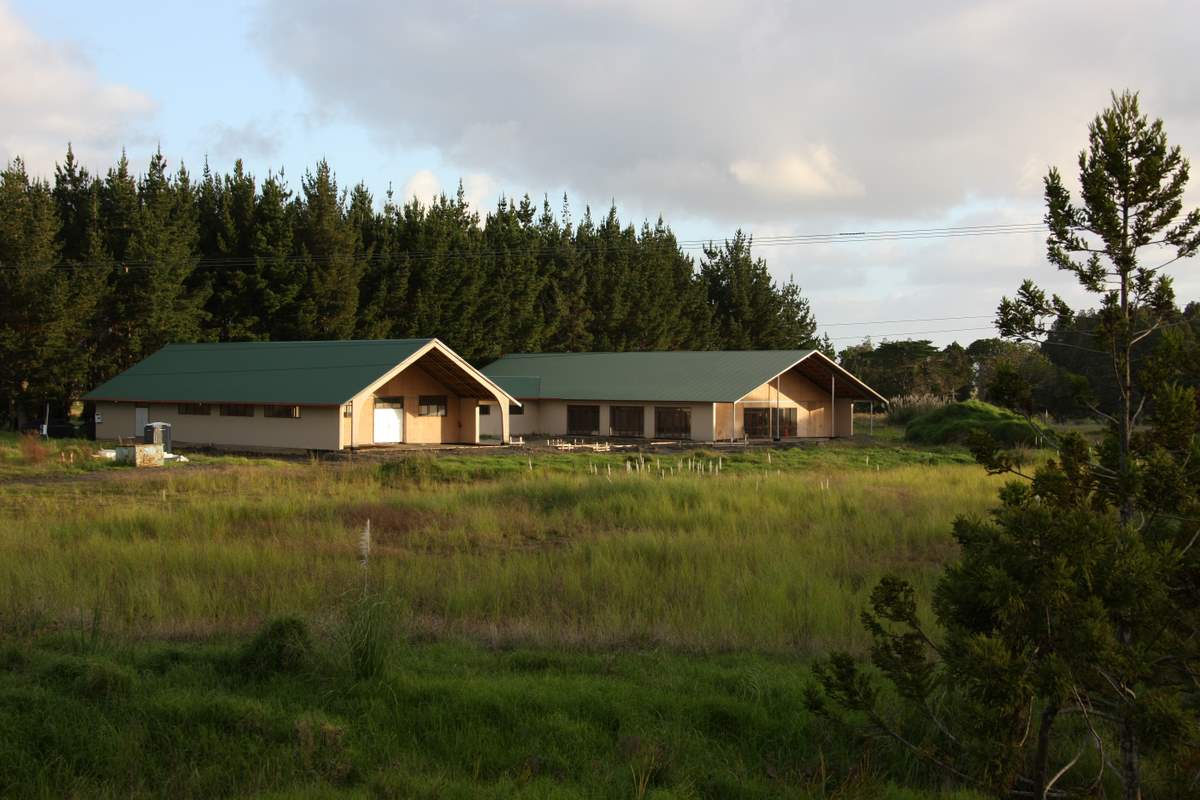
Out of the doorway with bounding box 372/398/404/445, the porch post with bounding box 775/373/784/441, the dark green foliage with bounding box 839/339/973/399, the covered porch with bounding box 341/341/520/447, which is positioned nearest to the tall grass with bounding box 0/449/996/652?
the covered porch with bounding box 341/341/520/447

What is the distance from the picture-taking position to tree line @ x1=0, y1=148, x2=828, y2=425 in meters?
45.8

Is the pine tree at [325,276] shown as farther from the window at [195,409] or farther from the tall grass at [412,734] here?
the tall grass at [412,734]

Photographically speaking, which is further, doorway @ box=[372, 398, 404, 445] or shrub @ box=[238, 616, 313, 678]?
doorway @ box=[372, 398, 404, 445]

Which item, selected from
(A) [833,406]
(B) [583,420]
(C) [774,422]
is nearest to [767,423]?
(C) [774,422]

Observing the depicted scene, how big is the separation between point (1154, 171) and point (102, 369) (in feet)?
171

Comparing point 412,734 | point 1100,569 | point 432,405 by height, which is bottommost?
point 412,734

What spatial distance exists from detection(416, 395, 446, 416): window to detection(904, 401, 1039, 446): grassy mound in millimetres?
20848

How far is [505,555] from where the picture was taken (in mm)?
14719

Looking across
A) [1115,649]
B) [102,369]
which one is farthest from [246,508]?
[102,369]

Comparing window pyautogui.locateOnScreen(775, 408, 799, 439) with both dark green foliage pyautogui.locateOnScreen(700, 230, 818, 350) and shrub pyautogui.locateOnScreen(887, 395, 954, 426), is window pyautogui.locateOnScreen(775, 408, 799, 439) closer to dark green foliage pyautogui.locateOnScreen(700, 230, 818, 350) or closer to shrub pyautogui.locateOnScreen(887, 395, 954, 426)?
shrub pyautogui.locateOnScreen(887, 395, 954, 426)

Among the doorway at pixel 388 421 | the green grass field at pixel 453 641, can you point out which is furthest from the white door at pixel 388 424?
the green grass field at pixel 453 641

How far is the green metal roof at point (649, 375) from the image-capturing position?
46844mm

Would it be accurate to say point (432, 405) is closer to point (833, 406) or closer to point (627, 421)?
point (627, 421)

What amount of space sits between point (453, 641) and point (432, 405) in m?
33.5
